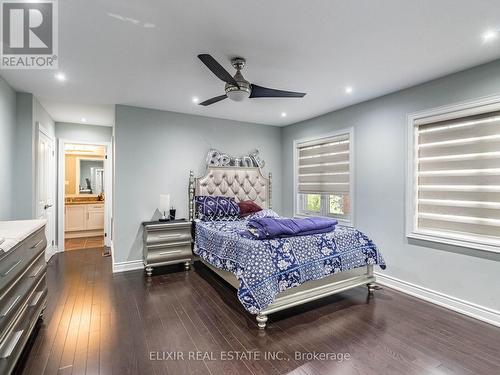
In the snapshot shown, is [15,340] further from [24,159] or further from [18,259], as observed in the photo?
[24,159]

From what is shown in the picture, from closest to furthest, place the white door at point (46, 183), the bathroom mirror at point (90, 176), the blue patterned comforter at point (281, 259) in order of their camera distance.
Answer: the blue patterned comforter at point (281, 259), the white door at point (46, 183), the bathroom mirror at point (90, 176)

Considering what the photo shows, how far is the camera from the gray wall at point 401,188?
273 centimetres

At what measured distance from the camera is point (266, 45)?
2377 mm

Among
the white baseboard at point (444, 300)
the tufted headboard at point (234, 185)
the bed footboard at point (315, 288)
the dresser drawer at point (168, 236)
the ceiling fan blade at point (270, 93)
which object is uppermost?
the ceiling fan blade at point (270, 93)

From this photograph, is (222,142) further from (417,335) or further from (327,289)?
(417,335)

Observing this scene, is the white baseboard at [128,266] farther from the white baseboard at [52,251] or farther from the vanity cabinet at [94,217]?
the vanity cabinet at [94,217]

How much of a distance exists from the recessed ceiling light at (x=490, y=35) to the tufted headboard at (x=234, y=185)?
143 inches

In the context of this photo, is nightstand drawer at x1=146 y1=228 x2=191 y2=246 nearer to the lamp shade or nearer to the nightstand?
the nightstand

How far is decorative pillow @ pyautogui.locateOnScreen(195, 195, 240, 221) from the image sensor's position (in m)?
4.38

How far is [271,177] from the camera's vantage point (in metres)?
5.46

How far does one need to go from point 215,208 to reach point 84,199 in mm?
4396

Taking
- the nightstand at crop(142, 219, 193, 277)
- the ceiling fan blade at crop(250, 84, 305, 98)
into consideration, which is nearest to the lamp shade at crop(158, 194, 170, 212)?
the nightstand at crop(142, 219, 193, 277)

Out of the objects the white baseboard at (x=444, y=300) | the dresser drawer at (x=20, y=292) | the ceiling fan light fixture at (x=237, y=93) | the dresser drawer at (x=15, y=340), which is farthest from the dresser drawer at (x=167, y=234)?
the white baseboard at (x=444, y=300)

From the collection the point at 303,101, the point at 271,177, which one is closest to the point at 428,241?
the point at 303,101
